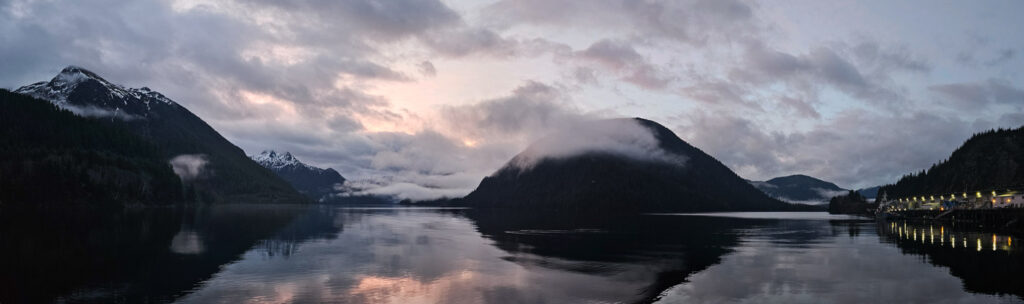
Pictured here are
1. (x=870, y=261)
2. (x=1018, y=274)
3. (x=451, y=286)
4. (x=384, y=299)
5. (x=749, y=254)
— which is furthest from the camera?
(x=749, y=254)

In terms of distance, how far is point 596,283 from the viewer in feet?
149

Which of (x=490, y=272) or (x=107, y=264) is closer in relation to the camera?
(x=490, y=272)

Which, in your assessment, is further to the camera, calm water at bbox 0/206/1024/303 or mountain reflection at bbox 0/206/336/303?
calm water at bbox 0/206/1024/303

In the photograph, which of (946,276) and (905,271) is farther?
(905,271)

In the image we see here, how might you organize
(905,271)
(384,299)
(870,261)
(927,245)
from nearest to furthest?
(384,299)
(905,271)
(870,261)
(927,245)

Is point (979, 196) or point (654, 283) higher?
point (979, 196)

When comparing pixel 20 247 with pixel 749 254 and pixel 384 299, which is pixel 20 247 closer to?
pixel 384 299

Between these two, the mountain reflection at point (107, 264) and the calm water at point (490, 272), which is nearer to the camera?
the mountain reflection at point (107, 264)

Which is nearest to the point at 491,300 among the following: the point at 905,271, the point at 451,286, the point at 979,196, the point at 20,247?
the point at 451,286

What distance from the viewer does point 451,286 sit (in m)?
44.1

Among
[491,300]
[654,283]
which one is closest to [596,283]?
[654,283]

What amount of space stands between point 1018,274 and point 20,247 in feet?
314

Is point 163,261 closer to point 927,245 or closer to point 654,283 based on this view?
point 654,283

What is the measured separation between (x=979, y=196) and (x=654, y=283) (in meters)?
196
